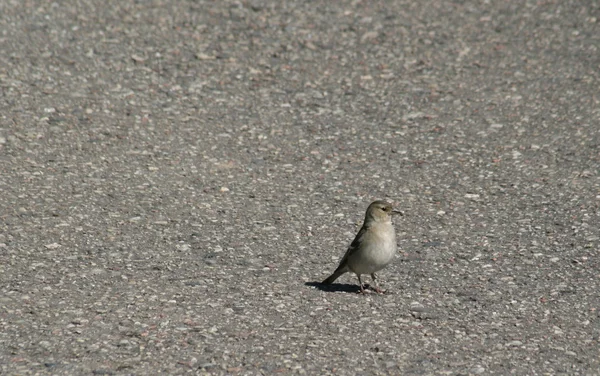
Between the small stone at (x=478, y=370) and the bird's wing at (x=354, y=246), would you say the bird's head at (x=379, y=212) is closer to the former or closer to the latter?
the bird's wing at (x=354, y=246)

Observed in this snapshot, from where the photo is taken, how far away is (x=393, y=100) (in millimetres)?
11945

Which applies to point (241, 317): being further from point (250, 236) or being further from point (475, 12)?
point (475, 12)

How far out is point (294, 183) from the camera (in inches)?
392

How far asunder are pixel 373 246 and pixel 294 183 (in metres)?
2.78

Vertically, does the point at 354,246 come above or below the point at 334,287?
above

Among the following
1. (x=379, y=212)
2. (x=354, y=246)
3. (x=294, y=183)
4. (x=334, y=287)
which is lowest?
(x=334, y=287)

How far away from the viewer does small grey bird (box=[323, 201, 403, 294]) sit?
732 cm

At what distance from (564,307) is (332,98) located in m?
5.39

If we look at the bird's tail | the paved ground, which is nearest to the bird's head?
the bird's tail

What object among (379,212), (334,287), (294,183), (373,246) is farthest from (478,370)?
(294,183)

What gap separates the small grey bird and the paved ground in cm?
30

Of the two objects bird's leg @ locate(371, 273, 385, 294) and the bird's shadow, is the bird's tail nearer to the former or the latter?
the bird's shadow

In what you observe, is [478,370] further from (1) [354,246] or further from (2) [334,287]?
(2) [334,287]

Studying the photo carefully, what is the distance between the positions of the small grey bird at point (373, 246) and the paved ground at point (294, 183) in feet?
0.97
